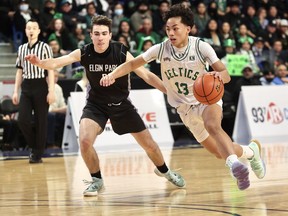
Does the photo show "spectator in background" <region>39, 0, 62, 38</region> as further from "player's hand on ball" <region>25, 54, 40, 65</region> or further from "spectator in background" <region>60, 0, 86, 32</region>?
"player's hand on ball" <region>25, 54, 40, 65</region>

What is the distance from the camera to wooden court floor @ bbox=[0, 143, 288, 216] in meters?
6.62

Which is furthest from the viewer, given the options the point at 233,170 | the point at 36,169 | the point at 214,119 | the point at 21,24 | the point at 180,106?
the point at 21,24

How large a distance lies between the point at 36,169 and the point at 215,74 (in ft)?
14.9

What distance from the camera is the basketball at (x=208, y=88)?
6.95 metres

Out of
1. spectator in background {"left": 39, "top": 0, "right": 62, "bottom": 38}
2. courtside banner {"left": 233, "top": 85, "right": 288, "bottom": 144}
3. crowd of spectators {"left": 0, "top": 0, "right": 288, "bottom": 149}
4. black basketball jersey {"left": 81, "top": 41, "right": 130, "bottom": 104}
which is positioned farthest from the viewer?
spectator in background {"left": 39, "top": 0, "right": 62, "bottom": 38}

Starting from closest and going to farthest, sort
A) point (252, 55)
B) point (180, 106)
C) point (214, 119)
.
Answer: point (214, 119), point (180, 106), point (252, 55)

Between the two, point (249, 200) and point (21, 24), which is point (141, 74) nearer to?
point (249, 200)

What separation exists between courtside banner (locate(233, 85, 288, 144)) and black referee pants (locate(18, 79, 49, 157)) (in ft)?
17.6

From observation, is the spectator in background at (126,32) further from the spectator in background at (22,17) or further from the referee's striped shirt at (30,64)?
the referee's striped shirt at (30,64)

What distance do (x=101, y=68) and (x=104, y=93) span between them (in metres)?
0.26

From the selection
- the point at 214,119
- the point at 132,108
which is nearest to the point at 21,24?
the point at 132,108

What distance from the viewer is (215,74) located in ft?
23.0

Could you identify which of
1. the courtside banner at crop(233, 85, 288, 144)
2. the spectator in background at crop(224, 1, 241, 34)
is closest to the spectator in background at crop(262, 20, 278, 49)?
the spectator in background at crop(224, 1, 241, 34)

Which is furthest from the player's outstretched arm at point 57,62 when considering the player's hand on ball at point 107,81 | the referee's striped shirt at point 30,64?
the referee's striped shirt at point 30,64
